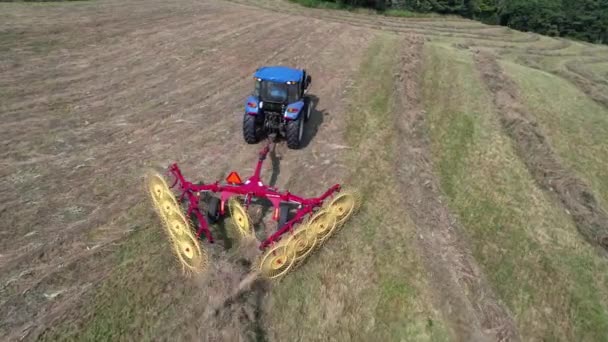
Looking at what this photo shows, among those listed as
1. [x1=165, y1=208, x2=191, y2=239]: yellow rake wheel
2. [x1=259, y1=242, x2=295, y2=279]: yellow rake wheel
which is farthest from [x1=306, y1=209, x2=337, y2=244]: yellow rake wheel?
[x1=165, y1=208, x2=191, y2=239]: yellow rake wheel

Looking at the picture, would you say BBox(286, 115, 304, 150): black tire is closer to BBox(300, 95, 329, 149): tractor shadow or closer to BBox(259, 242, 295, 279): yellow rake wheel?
BBox(300, 95, 329, 149): tractor shadow

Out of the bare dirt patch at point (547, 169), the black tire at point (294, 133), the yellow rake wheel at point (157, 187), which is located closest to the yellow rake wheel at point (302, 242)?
the yellow rake wheel at point (157, 187)

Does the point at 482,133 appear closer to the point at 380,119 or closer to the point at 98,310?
the point at 380,119

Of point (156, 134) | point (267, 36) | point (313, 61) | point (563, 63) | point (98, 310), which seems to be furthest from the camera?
point (563, 63)

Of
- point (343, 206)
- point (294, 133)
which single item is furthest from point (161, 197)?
point (294, 133)

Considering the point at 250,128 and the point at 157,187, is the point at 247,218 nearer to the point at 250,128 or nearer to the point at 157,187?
the point at 157,187

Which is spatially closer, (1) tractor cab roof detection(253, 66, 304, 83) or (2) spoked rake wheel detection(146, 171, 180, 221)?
(2) spoked rake wheel detection(146, 171, 180, 221)

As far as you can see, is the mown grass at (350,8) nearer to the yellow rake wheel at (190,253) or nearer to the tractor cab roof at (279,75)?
the tractor cab roof at (279,75)

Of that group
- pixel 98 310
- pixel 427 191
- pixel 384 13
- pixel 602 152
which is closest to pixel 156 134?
pixel 98 310
